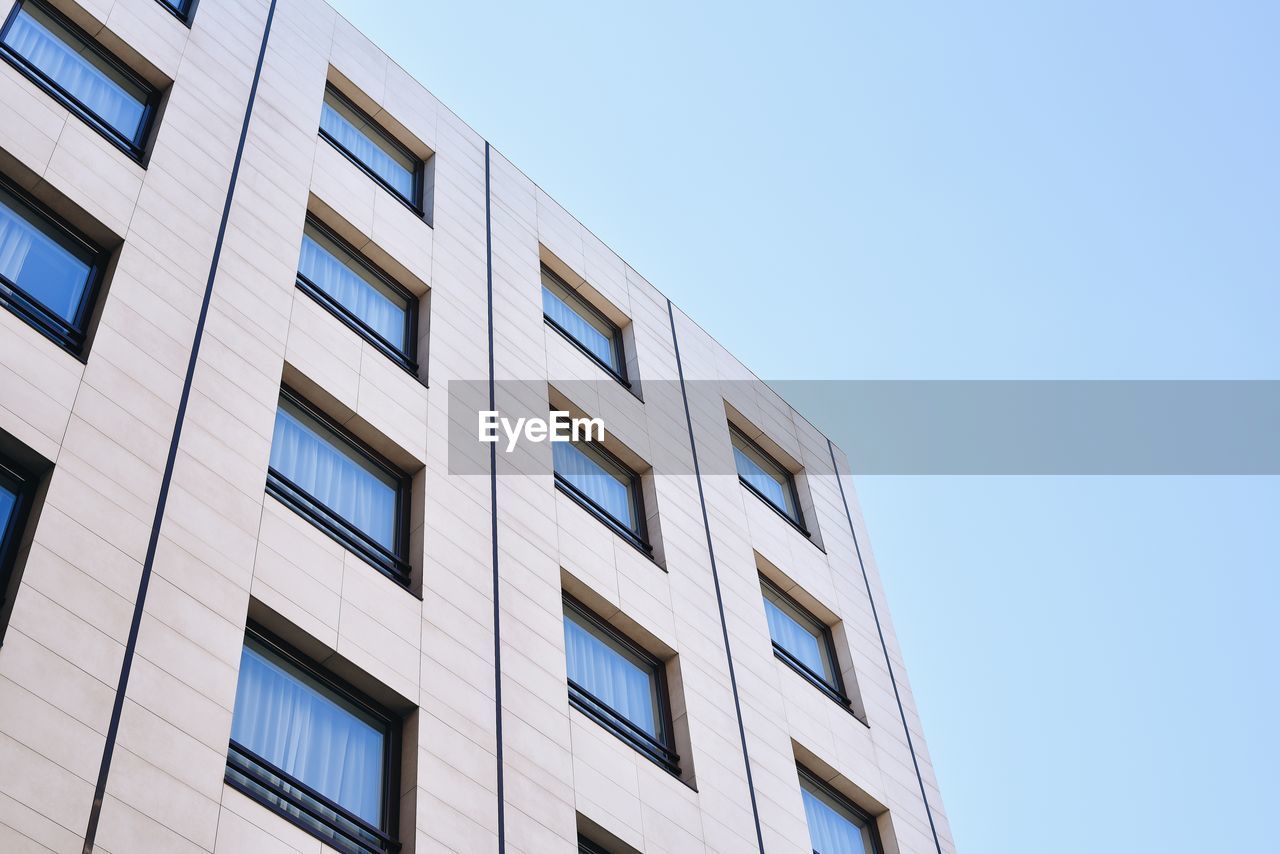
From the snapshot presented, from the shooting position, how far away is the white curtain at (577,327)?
29.2 m

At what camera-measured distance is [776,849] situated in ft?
71.5

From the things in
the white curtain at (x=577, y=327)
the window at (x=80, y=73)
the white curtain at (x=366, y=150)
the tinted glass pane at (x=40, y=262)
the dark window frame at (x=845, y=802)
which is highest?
the white curtain at (x=366, y=150)

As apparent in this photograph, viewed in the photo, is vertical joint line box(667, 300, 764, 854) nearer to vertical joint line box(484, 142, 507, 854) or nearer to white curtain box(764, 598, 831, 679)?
white curtain box(764, 598, 831, 679)

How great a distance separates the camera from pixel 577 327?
29.8 m

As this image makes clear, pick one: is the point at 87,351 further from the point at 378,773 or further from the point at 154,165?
the point at 378,773

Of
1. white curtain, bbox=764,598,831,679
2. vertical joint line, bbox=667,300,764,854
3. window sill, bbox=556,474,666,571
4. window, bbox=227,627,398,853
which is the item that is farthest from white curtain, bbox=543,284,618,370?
window, bbox=227,627,398,853

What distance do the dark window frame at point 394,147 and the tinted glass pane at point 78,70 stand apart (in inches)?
166

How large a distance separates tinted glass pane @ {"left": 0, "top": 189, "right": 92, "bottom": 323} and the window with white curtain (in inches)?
637

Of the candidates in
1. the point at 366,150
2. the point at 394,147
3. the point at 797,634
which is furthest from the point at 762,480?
the point at 366,150

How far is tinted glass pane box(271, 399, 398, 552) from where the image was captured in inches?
778

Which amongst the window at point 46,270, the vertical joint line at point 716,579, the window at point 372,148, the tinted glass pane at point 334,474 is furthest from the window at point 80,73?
the vertical joint line at point 716,579

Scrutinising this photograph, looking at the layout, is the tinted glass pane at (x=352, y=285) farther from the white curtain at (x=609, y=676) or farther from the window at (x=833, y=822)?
the window at (x=833, y=822)

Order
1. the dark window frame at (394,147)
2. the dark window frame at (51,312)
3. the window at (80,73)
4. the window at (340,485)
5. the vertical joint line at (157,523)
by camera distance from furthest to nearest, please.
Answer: the dark window frame at (394,147), the window at (80,73), the window at (340,485), the dark window frame at (51,312), the vertical joint line at (157,523)

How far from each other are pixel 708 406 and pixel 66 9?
15.2 metres
